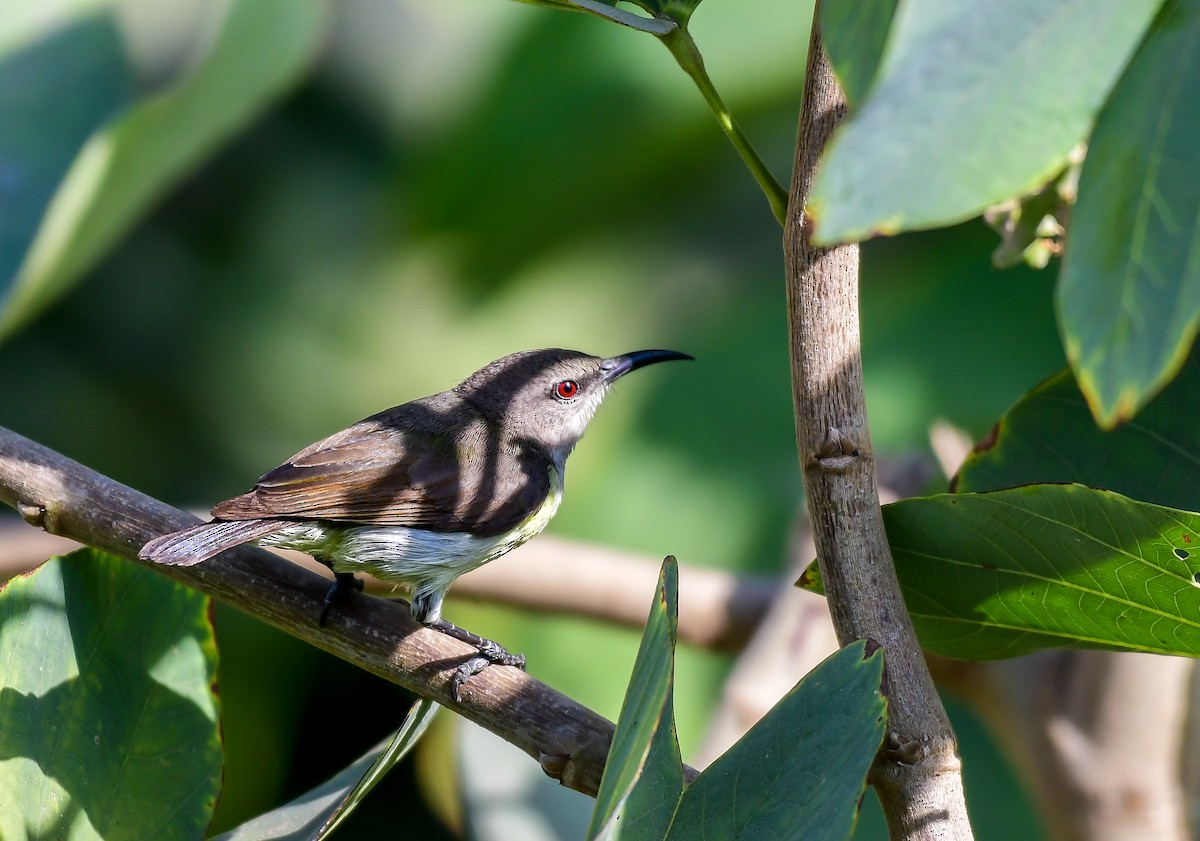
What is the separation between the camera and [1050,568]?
122 cm

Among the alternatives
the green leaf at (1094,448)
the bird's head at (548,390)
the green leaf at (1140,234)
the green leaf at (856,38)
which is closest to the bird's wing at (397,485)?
the bird's head at (548,390)

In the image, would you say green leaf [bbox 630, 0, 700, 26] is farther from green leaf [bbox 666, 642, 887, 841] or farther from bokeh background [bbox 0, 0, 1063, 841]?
bokeh background [bbox 0, 0, 1063, 841]

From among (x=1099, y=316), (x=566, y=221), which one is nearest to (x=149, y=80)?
(x=566, y=221)

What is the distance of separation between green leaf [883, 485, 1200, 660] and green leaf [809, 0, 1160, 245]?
523mm

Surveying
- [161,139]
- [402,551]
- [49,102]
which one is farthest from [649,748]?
[49,102]

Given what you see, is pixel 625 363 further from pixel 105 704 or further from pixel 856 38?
pixel 856 38

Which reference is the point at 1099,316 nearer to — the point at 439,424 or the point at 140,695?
the point at 140,695

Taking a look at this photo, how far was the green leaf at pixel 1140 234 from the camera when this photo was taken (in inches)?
25.9

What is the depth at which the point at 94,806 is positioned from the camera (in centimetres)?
152

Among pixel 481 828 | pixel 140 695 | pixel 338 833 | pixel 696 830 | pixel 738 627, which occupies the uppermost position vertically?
pixel 696 830

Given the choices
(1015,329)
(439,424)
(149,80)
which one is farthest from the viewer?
(149,80)

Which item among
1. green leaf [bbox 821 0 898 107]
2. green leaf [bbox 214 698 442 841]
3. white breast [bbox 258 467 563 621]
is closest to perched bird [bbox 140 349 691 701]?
white breast [bbox 258 467 563 621]

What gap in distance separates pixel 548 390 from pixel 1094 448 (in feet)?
5.64

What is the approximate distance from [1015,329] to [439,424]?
2.29 meters
